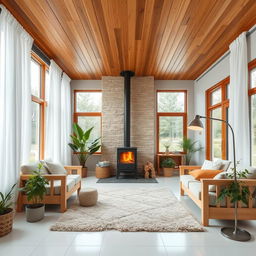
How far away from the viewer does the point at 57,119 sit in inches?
195

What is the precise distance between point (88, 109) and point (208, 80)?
397cm

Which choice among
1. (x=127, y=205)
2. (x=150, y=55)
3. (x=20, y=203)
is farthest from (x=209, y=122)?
(x=20, y=203)

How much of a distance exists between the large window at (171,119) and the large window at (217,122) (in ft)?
3.75

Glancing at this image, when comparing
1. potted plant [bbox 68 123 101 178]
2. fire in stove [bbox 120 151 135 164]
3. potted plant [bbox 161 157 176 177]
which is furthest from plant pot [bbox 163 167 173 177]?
potted plant [bbox 68 123 101 178]

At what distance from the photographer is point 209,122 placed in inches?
222

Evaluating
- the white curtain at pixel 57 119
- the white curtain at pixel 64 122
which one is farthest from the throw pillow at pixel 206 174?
the white curtain at pixel 64 122

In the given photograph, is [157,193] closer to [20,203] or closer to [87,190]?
[87,190]

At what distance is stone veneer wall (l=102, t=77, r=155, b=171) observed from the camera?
6352mm

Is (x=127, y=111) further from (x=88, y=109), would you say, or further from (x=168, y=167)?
(x=168, y=167)

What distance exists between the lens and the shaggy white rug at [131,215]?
249 cm

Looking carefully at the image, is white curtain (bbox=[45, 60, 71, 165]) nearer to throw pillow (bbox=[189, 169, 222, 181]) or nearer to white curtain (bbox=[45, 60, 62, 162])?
white curtain (bbox=[45, 60, 62, 162])

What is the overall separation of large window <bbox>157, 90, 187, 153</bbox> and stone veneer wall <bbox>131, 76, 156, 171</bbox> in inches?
15.3

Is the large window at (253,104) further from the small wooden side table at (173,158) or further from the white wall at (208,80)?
the small wooden side table at (173,158)

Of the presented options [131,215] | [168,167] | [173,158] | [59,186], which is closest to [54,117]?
[59,186]
